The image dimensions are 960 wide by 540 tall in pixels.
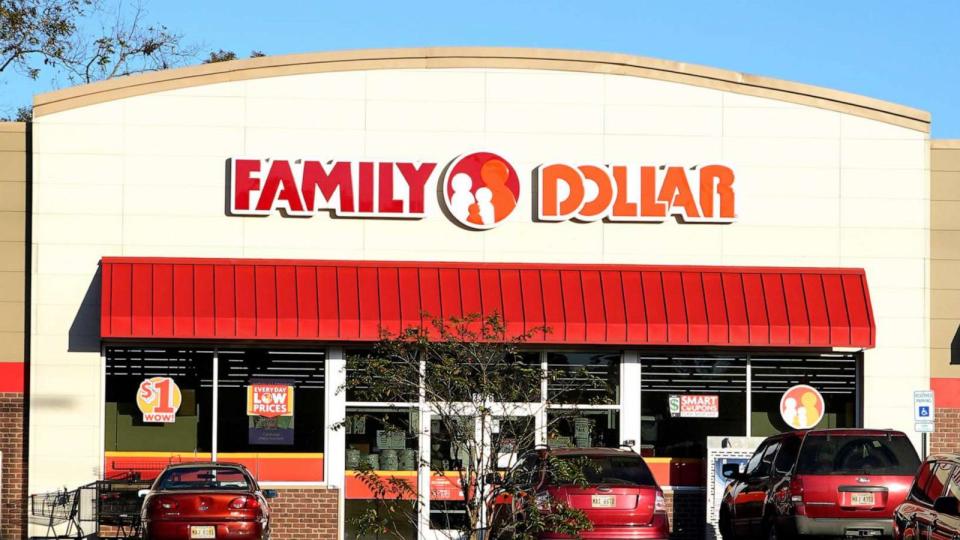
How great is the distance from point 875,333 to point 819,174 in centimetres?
290

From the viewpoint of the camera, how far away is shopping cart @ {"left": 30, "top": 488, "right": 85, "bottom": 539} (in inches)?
922

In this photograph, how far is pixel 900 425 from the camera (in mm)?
24844

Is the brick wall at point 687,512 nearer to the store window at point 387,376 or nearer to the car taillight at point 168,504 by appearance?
the store window at point 387,376

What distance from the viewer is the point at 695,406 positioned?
24.9 m

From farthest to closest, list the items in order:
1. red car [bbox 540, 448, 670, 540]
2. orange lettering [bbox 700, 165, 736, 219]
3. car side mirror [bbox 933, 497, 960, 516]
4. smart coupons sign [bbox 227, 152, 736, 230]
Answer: orange lettering [bbox 700, 165, 736, 219] → smart coupons sign [bbox 227, 152, 736, 230] → red car [bbox 540, 448, 670, 540] → car side mirror [bbox 933, 497, 960, 516]

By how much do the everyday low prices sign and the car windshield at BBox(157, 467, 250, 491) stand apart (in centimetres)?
767

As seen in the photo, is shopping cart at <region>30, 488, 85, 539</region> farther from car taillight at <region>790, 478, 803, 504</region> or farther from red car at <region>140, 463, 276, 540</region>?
car taillight at <region>790, 478, 803, 504</region>

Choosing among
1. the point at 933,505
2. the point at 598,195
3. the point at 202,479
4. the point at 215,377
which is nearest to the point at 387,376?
the point at 202,479

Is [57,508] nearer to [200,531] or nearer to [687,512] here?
[200,531]

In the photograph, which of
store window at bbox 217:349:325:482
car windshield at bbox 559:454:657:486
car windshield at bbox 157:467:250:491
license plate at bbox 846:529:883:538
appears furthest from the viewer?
store window at bbox 217:349:325:482

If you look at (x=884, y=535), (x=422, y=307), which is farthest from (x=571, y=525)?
(x=422, y=307)

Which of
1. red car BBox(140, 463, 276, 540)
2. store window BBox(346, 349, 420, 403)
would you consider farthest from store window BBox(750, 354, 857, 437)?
red car BBox(140, 463, 276, 540)

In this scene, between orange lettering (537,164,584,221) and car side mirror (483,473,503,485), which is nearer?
car side mirror (483,473,503,485)

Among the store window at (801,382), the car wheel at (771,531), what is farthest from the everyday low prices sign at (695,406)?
the car wheel at (771,531)
